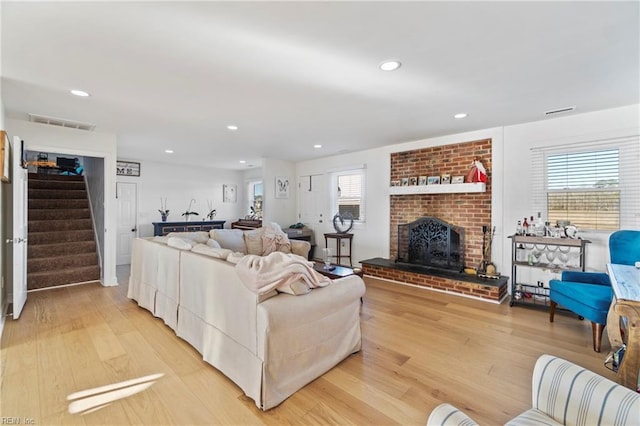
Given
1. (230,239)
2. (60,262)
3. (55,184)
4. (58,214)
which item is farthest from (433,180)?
(55,184)

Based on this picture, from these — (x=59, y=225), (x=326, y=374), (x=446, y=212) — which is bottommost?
(x=326, y=374)

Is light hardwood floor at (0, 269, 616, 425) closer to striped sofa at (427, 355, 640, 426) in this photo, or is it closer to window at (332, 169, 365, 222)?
striped sofa at (427, 355, 640, 426)

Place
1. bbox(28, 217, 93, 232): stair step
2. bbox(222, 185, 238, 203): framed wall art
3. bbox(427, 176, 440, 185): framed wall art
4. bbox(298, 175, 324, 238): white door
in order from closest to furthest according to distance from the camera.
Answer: bbox(427, 176, 440, 185): framed wall art
bbox(28, 217, 93, 232): stair step
bbox(298, 175, 324, 238): white door
bbox(222, 185, 238, 203): framed wall art

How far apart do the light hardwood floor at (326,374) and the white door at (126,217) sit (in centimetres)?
294

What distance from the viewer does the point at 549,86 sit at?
264cm

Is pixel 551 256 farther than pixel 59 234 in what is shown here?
No

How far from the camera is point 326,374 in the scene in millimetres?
2133

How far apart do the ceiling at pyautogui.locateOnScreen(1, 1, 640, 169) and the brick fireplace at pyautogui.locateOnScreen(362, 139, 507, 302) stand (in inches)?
31.8

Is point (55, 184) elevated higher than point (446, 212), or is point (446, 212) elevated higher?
point (55, 184)

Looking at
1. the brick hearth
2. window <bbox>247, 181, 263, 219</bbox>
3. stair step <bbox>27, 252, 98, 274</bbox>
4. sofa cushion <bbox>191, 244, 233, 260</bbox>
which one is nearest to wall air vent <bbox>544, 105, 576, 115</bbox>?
the brick hearth

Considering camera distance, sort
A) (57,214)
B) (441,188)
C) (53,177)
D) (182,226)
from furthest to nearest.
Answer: (182,226)
(53,177)
(57,214)
(441,188)

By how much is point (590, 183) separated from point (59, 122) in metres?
6.78

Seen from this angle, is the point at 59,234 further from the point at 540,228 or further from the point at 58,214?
the point at 540,228

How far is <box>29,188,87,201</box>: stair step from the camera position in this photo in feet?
18.1
